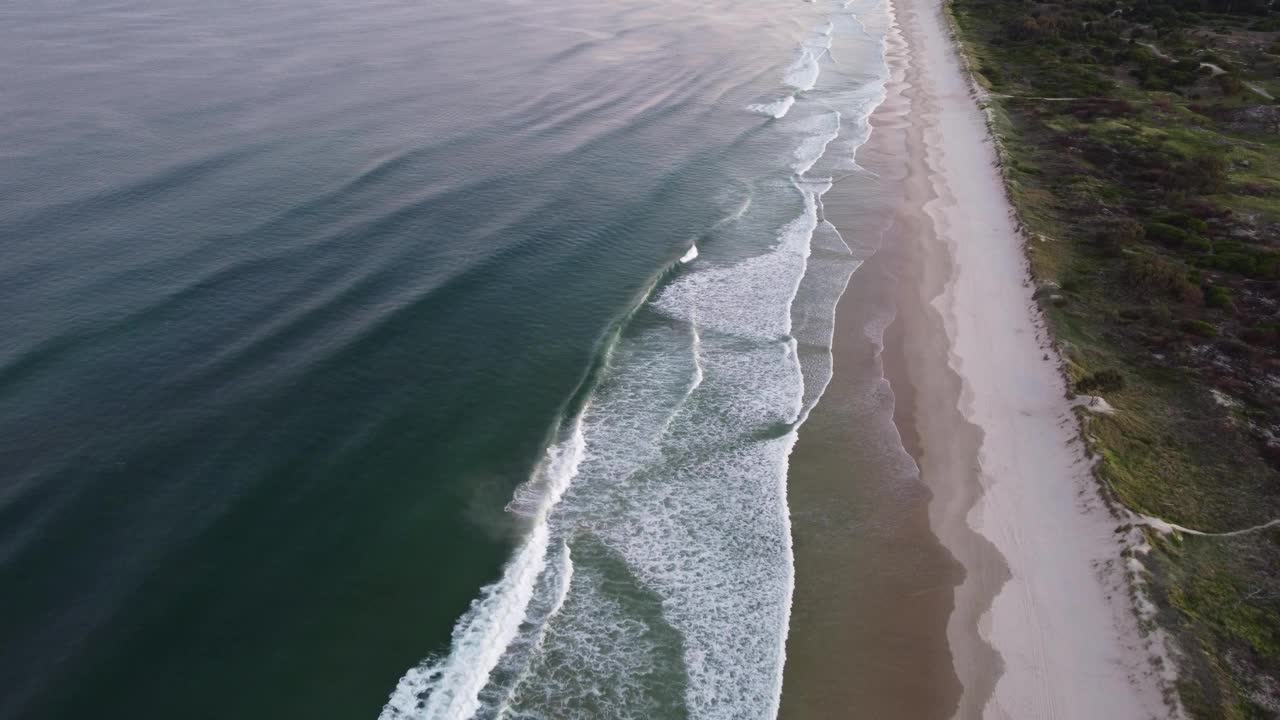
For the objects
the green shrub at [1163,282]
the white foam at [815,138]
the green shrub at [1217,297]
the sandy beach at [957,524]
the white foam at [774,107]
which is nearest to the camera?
the sandy beach at [957,524]

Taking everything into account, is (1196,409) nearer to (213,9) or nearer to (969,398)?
(969,398)

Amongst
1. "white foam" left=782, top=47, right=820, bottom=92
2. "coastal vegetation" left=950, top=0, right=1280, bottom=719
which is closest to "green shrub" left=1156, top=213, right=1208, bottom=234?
"coastal vegetation" left=950, top=0, right=1280, bottom=719

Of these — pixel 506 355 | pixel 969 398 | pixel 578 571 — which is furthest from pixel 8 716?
pixel 969 398

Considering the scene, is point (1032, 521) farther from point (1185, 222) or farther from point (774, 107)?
point (774, 107)

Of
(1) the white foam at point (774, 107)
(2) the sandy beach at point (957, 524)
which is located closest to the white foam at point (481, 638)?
(2) the sandy beach at point (957, 524)

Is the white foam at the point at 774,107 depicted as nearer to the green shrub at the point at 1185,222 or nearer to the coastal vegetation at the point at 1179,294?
the coastal vegetation at the point at 1179,294

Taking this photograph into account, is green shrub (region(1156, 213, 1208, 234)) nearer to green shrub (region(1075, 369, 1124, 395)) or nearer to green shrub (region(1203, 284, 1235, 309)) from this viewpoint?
green shrub (region(1203, 284, 1235, 309))
